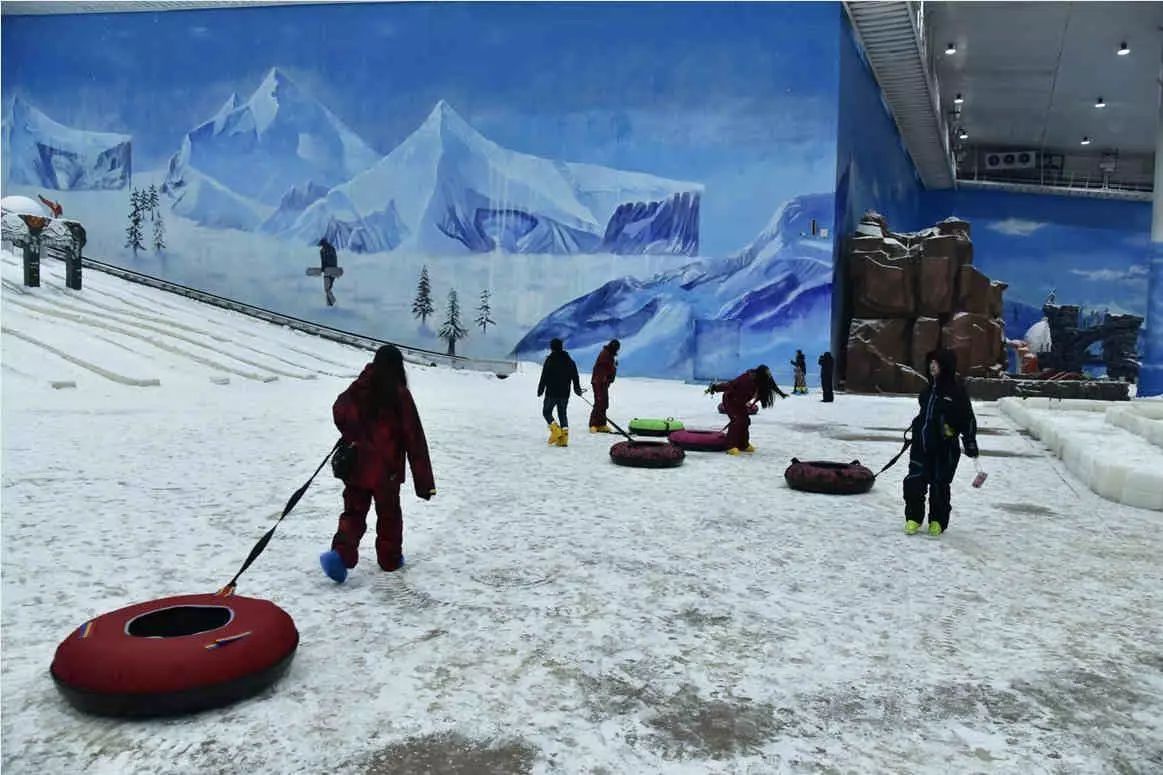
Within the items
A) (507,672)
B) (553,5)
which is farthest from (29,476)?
(553,5)

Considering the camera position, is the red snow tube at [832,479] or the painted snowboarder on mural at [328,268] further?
the painted snowboarder on mural at [328,268]

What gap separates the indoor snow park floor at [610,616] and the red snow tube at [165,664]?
9 cm

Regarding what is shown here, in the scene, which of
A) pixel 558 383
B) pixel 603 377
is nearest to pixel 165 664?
pixel 558 383

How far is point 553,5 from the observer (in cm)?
2694

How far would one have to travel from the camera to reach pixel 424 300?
2822cm

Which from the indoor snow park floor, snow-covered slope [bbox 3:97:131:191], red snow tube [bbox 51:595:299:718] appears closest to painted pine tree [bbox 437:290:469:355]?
snow-covered slope [bbox 3:97:131:191]

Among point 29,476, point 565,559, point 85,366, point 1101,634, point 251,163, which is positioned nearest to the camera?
point 1101,634

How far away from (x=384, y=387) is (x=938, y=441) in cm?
424

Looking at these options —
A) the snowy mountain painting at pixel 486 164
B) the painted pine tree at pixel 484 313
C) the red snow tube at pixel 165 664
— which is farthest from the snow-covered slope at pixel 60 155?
the red snow tube at pixel 165 664

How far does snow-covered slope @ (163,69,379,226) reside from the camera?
2920 centimetres

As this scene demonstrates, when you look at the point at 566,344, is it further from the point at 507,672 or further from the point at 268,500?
the point at 507,672

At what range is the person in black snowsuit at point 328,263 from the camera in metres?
29.0

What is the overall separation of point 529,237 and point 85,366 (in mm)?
13616

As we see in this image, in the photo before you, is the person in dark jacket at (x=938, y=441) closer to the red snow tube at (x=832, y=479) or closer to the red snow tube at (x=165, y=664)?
the red snow tube at (x=832, y=479)
